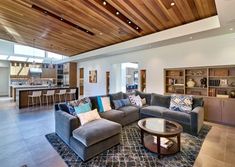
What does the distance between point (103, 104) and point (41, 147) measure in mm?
1833

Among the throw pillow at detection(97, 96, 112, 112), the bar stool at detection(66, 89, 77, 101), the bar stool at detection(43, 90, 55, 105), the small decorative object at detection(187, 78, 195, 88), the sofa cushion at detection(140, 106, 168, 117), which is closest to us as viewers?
the throw pillow at detection(97, 96, 112, 112)

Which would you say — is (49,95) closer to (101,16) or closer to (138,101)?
(138,101)

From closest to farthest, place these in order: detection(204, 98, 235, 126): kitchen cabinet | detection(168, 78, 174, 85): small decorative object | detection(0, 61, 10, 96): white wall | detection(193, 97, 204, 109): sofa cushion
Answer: detection(193, 97, 204, 109): sofa cushion, detection(204, 98, 235, 126): kitchen cabinet, detection(168, 78, 174, 85): small decorative object, detection(0, 61, 10, 96): white wall

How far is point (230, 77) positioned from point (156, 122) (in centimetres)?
351

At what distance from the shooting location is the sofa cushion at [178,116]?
3.73 metres

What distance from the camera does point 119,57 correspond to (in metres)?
8.09

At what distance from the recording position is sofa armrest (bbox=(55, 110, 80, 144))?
2.87 metres

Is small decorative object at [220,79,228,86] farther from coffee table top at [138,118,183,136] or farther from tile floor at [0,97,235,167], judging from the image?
coffee table top at [138,118,183,136]

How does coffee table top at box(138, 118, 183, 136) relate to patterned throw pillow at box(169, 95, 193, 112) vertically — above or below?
below

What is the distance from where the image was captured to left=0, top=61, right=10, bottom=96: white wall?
1111 cm

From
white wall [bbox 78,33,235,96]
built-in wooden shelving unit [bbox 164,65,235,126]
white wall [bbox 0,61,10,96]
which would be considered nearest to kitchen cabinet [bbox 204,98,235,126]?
built-in wooden shelving unit [bbox 164,65,235,126]

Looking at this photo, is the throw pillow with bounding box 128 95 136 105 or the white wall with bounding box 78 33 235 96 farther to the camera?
the throw pillow with bounding box 128 95 136 105

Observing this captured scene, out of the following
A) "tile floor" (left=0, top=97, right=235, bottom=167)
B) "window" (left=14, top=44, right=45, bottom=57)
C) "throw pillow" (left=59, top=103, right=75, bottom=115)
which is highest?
"window" (left=14, top=44, right=45, bottom=57)

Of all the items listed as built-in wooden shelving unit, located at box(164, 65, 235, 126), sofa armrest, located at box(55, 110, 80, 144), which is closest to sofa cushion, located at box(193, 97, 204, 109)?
built-in wooden shelving unit, located at box(164, 65, 235, 126)
